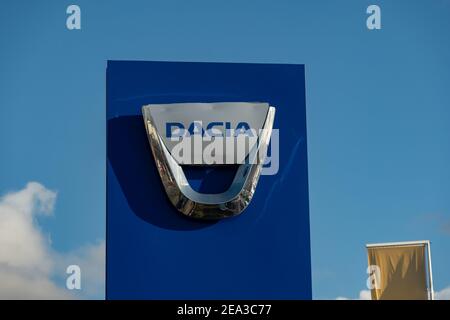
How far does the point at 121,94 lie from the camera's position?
931cm

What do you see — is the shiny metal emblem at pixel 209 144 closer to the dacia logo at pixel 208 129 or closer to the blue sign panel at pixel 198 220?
the dacia logo at pixel 208 129

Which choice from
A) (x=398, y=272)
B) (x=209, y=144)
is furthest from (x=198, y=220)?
(x=398, y=272)

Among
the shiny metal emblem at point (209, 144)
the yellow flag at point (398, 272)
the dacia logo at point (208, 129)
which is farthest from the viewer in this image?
the yellow flag at point (398, 272)

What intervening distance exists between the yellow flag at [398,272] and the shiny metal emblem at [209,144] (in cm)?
685

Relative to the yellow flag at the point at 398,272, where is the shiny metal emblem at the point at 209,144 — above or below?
above

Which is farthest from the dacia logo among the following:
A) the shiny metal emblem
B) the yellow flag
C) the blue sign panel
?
the yellow flag

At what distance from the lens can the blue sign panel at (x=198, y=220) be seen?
9008mm

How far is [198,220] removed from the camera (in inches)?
358

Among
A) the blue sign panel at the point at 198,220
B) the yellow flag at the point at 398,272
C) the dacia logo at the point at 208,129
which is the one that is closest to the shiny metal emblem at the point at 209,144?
the dacia logo at the point at 208,129
